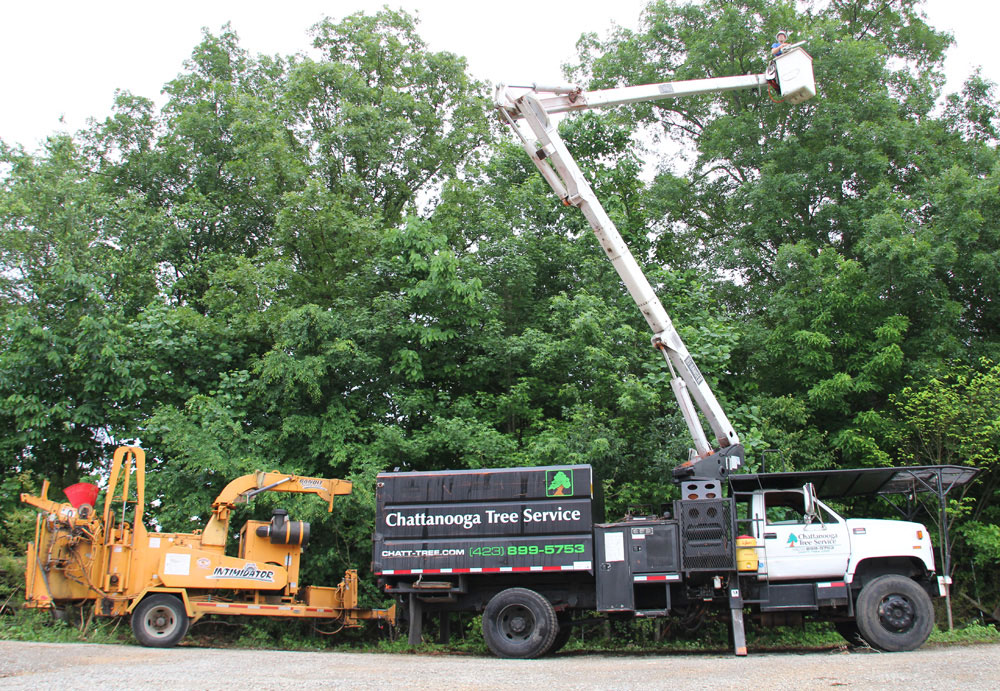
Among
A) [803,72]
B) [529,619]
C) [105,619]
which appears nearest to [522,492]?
[529,619]

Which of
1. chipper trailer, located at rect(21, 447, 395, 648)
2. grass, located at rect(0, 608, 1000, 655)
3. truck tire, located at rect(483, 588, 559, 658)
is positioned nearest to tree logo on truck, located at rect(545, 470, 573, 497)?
truck tire, located at rect(483, 588, 559, 658)

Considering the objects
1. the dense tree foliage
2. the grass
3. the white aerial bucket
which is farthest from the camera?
the dense tree foliage

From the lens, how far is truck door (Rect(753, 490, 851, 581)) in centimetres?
1070

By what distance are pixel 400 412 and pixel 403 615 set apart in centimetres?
563

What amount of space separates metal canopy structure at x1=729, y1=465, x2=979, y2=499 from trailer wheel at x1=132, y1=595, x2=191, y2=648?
8.55m

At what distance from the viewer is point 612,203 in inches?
752

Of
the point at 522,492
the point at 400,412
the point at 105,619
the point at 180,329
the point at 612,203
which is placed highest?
the point at 612,203

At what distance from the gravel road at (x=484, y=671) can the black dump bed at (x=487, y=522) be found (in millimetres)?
1282

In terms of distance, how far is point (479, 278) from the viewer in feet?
58.6

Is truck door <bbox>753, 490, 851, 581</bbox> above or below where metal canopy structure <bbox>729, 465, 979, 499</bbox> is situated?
below

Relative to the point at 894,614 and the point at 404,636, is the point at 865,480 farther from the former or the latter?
the point at 404,636

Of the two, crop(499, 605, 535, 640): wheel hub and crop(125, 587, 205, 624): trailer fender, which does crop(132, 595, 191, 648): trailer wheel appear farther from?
crop(499, 605, 535, 640): wheel hub

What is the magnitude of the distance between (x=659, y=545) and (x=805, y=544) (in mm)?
1975

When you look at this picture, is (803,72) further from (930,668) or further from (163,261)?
(163,261)
